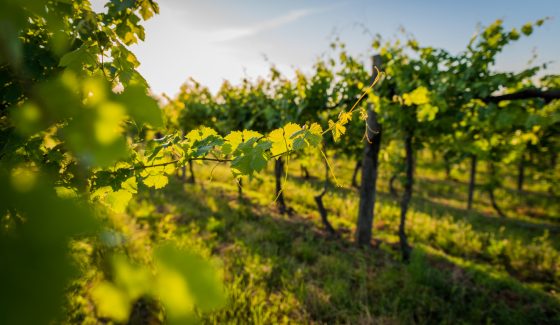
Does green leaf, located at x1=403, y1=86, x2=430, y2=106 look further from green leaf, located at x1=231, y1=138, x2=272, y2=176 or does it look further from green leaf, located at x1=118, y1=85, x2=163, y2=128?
green leaf, located at x1=118, y1=85, x2=163, y2=128

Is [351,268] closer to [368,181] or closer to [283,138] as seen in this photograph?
[368,181]

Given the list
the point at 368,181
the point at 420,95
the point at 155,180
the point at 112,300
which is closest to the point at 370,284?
the point at 368,181

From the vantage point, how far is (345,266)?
15.4ft

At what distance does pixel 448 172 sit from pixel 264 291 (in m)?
19.9

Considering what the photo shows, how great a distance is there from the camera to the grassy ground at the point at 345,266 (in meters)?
3.60

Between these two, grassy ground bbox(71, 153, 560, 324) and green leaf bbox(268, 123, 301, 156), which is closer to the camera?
green leaf bbox(268, 123, 301, 156)

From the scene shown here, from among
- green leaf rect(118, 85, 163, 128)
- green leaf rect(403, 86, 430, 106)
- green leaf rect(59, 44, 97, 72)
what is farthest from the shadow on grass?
green leaf rect(118, 85, 163, 128)

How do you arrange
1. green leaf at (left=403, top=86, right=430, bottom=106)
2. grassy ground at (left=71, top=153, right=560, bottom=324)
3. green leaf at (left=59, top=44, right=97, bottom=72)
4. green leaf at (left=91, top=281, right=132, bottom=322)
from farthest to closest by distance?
1. green leaf at (left=403, top=86, right=430, bottom=106)
2. grassy ground at (left=71, top=153, right=560, bottom=324)
3. green leaf at (left=59, top=44, right=97, bottom=72)
4. green leaf at (left=91, top=281, right=132, bottom=322)

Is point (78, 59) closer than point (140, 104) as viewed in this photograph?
No

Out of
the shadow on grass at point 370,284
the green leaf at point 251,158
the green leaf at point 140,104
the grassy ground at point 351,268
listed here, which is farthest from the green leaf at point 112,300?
the shadow on grass at point 370,284

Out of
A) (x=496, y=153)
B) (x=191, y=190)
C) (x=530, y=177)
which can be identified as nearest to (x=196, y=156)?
(x=496, y=153)

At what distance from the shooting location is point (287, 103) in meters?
6.26

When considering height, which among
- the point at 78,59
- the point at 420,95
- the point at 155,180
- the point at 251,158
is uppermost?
the point at 420,95

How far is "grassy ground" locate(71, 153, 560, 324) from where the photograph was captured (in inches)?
142
